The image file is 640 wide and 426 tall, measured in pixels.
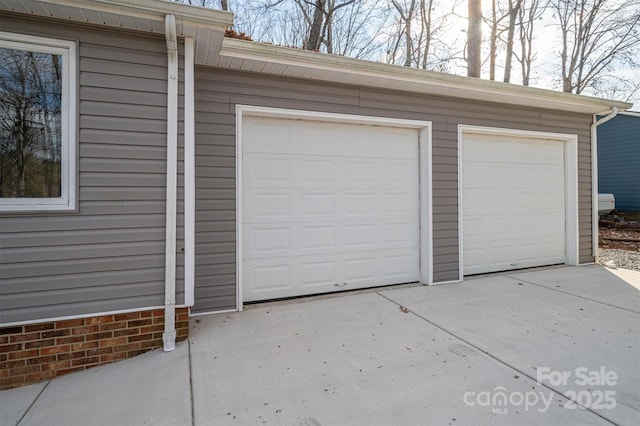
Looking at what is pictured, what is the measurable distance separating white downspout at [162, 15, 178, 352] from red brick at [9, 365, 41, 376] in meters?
0.80

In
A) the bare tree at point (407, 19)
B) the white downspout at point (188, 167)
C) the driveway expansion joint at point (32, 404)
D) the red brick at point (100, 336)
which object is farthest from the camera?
the bare tree at point (407, 19)

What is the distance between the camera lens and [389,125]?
4.26 m

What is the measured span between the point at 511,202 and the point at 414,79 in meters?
2.54

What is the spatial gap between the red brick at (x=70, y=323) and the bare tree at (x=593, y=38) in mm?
13764

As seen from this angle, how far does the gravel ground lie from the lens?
18.0 ft

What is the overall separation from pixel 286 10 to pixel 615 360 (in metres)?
9.85

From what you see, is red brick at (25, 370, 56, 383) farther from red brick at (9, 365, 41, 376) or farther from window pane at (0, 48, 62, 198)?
window pane at (0, 48, 62, 198)

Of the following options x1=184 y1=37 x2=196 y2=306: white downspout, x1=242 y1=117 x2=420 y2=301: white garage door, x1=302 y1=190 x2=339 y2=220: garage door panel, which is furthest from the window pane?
Result: x1=302 y1=190 x2=339 y2=220: garage door panel

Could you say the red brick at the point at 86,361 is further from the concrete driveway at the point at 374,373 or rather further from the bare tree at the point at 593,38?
the bare tree at the point at 593,38

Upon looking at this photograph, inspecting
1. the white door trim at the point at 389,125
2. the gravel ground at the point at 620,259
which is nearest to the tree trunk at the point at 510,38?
the gravel ground at the point at 620,259

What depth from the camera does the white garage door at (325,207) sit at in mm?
3725

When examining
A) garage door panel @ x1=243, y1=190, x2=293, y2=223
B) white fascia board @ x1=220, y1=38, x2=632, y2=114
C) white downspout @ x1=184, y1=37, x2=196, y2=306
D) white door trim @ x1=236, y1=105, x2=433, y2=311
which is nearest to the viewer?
white downspout @ x1=184, y1=37, x2=196, y2=306

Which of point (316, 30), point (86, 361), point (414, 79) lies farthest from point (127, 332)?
point (316, 30)

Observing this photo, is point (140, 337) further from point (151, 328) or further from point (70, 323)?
point (70, 323)
